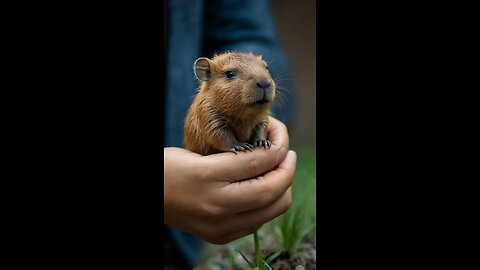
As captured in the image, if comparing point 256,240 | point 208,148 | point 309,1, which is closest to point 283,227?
point 256,240

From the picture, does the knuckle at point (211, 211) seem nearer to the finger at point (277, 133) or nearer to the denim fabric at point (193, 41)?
the finger at point (277, 133)

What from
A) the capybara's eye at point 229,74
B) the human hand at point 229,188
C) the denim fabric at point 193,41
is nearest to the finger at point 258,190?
the human hand at point 229,188

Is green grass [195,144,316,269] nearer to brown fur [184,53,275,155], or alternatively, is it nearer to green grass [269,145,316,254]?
green grass [269,145,316,254]

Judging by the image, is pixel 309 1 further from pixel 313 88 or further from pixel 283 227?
pixel 283 227

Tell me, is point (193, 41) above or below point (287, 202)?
above

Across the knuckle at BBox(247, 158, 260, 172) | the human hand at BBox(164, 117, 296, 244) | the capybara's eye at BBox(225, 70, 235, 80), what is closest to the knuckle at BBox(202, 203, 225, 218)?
the human hand at BBox(164, 117, 296, 244)

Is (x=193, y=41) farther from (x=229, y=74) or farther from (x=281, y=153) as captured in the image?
(x=281, y=153)

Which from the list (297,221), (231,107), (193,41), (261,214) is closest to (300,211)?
(297,221)
